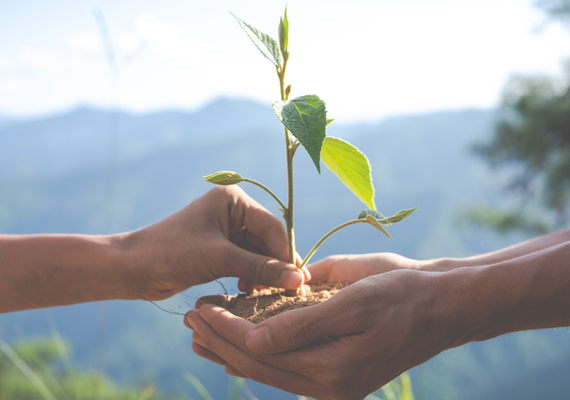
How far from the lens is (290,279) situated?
0.70m

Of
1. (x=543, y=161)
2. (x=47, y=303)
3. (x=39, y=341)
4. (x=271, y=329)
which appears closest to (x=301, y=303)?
(x=271, y=329)

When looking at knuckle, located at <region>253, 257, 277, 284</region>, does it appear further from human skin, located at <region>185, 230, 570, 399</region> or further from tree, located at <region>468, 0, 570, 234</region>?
tree, located at <region>468, 0, 570, 234</region>

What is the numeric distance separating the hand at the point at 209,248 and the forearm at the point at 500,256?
34 centimetres

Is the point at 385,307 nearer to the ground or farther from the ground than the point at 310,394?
farther from the ground

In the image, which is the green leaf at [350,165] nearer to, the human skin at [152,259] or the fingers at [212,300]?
the human skin at [152,259]

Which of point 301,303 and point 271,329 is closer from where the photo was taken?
point 271,329

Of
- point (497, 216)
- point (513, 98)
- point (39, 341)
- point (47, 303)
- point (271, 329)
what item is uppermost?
point (513, 98)

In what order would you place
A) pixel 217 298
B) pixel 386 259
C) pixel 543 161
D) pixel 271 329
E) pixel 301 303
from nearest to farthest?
pixel 271 329 < pixel 301 303 < pixel 217 298 < pixel 386 259 < pixel 543 161

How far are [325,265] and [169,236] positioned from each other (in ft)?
1.23

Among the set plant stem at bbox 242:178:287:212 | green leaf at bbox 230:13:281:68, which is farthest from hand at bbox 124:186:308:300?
green leaf at bbox 230:13:281:68

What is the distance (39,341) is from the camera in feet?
13.1

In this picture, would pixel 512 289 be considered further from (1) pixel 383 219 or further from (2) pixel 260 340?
(2) pixel 260 340

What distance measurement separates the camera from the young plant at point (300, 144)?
1.70 feet

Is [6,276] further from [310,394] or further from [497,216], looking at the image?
[497,216]
